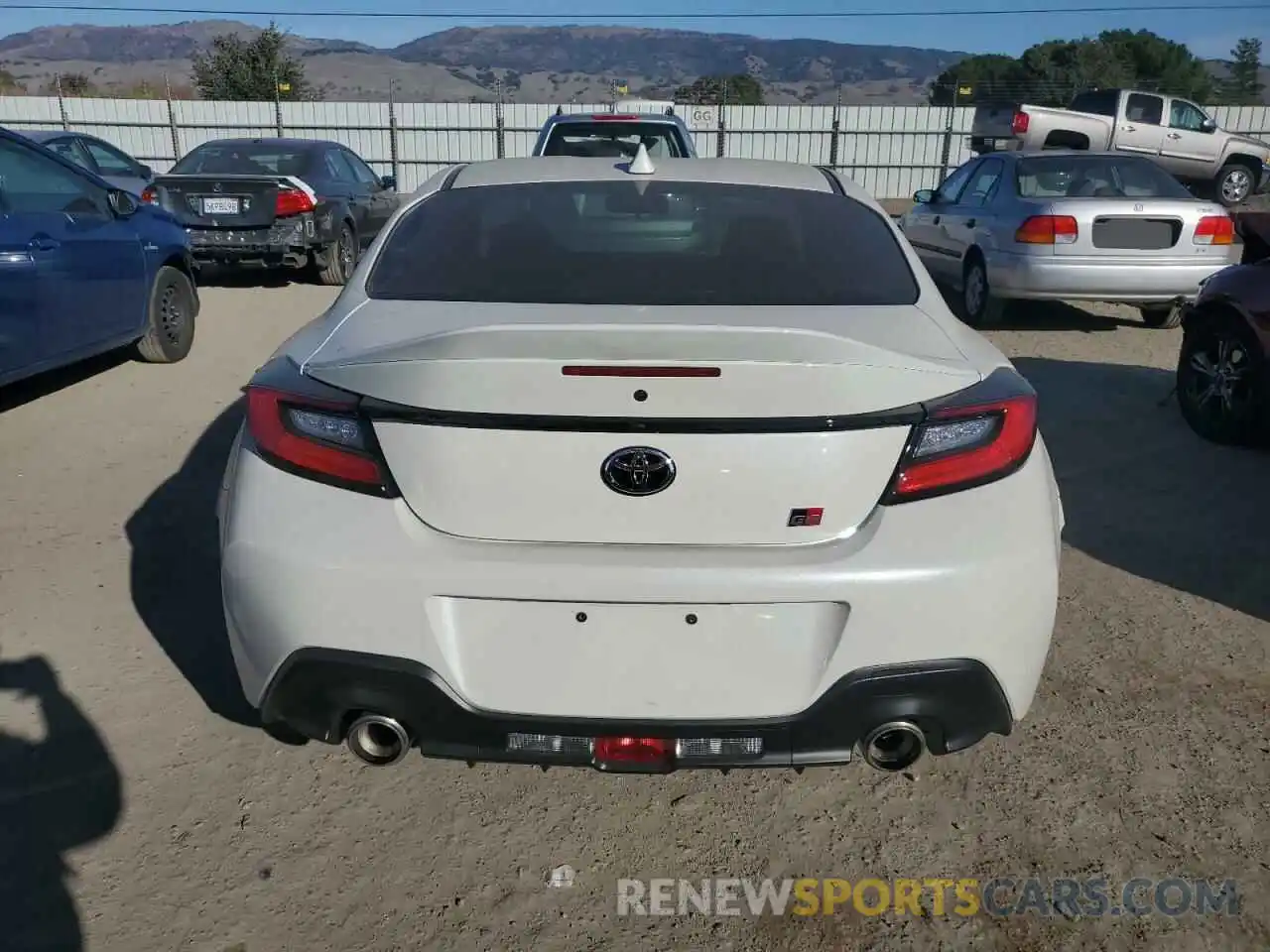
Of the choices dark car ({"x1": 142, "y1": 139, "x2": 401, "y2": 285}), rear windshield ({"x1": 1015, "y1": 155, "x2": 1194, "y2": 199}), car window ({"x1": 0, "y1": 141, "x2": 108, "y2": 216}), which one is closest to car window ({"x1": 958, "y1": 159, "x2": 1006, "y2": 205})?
rear windshield ({"x1": 1015, "y1": 155, "x2": 1194, "y2": 199})

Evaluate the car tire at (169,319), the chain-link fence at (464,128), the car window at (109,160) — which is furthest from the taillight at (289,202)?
the chain-link fence at (464,128)

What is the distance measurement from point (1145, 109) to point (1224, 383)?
16.5 metres

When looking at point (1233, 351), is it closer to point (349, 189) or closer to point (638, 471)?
point (638, 471)

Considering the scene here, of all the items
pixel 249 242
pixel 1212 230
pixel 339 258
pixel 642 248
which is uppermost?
pixel 642 248

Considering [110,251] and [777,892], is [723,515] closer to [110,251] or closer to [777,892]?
[777,892]

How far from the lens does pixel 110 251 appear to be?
6.43 metres

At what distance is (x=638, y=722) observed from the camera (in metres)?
2.20

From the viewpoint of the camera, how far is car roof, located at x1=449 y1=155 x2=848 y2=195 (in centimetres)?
331

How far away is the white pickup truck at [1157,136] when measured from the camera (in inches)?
747

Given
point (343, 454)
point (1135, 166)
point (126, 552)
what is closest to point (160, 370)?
point (126, 552)

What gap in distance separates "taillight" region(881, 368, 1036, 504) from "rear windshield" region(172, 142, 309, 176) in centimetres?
978

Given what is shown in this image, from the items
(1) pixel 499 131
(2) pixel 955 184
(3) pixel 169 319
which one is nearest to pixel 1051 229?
(2) pixel 955 184

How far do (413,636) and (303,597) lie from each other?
0.80ft

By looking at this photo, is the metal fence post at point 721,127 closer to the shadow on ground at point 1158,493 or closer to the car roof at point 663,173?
the shadow on ground at point 1158,493
